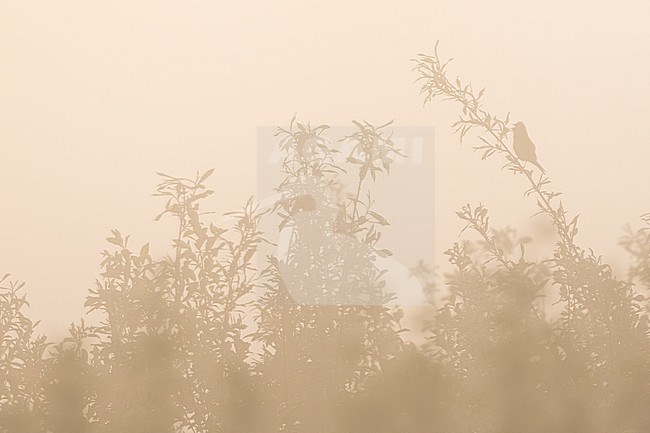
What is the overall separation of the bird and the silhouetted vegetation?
0.01m

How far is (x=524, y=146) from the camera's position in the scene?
4.30ft

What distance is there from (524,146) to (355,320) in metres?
0.37

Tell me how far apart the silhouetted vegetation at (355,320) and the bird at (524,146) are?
0.5 inches

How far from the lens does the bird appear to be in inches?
51.6

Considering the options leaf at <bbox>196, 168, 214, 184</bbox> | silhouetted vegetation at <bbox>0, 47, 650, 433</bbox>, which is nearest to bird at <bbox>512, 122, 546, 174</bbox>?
silhouetted vegetation at <bbox>0, 47, 650, 433</bbox>

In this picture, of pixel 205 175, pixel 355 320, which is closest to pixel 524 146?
pixel 355 320

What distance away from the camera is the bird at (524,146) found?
131 centimetres

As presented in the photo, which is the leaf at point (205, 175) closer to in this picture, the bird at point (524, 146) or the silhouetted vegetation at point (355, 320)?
the silhouetted vegetation at point (355, 320)

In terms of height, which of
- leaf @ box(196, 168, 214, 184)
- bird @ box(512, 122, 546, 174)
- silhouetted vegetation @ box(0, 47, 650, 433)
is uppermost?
bird @ box(512, 122, 546, 174)

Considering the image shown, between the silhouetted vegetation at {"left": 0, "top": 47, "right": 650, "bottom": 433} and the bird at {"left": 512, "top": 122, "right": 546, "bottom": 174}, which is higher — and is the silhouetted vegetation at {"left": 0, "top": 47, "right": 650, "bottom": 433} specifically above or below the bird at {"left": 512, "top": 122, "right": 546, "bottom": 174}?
below

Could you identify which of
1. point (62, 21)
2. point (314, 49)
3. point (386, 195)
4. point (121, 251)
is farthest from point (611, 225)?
point (62, 21)

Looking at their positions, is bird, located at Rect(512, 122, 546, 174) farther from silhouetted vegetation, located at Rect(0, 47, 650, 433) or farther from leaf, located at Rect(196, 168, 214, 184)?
leaf, located at Rect(196, 168, 214, 184)

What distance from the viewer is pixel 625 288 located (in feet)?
4.31

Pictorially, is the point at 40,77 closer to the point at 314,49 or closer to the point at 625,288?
the point at 314,49
